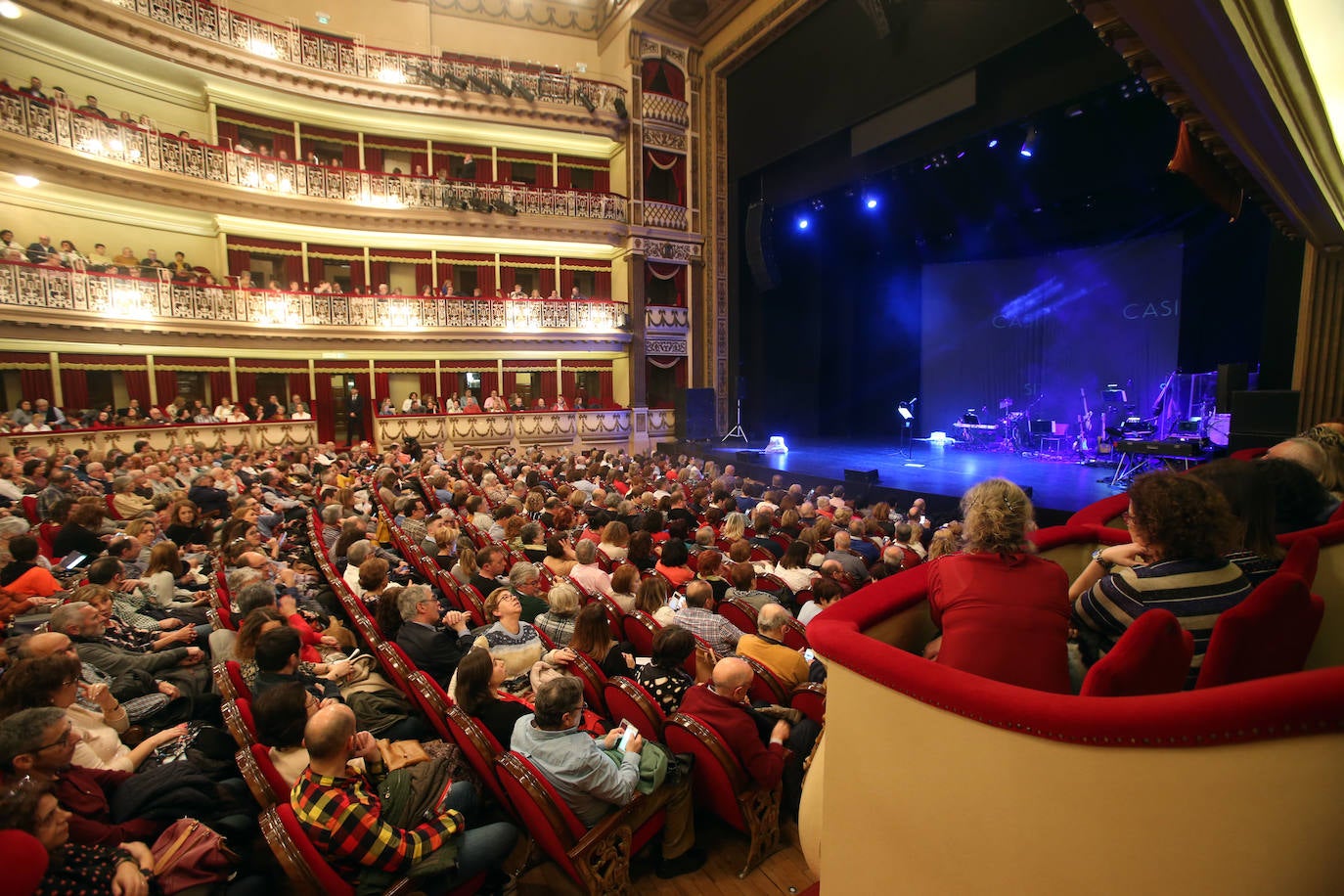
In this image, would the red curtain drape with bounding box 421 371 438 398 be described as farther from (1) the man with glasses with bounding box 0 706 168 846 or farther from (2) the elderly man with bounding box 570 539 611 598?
(1) the man with glasses with bounding box 0 706 168 846

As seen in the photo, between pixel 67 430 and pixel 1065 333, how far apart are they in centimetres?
1859

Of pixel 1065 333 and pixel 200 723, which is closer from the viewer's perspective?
pixel 200 723

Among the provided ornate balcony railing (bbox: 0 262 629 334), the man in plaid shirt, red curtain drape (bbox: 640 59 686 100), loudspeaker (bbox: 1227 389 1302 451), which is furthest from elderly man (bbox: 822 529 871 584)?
red curtain drape (bbox: 640 59 686 100)

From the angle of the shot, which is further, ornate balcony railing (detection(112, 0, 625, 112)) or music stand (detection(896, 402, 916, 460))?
music stand (detection(896, 402, 916, 460))

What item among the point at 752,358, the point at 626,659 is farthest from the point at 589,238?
the point at 626,659

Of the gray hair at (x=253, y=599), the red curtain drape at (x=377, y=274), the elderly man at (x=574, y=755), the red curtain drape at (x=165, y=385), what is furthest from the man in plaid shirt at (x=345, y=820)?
the red curtain drape at (x=377, y=274)

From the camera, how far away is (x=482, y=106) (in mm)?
14836

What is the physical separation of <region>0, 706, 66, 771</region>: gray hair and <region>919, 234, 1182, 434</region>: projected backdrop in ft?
50.1

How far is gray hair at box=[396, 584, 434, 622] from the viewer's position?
329 centimetres

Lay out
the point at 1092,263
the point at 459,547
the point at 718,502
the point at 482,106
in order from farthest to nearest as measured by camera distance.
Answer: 1. the point at 482,106
2. the point at 1092,263
3. the point at 718,502
4. the point at 459,547

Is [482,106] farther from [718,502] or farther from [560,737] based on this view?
[560,737]

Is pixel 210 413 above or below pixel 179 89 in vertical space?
below

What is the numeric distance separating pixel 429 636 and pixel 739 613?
169 cm

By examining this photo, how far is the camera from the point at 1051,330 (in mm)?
13828
